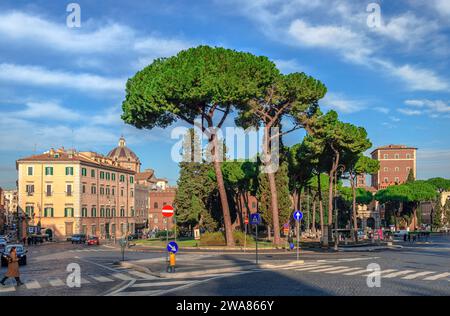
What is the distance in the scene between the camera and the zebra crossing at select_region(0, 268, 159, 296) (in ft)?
63.5

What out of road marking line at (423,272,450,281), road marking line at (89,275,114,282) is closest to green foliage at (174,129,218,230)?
road marking line at (89,275,114,282)

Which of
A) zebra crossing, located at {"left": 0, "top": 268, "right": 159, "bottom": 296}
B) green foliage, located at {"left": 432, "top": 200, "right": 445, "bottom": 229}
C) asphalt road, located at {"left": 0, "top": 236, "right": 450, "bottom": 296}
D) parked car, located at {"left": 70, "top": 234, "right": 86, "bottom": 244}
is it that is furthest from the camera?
green foliage, located at {"left": 432, "top": 200, "right": 445, "bottom": 229}

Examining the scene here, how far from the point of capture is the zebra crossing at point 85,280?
63.5 feet

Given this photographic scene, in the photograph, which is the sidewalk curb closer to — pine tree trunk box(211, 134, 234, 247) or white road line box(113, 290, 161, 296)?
white road line box(113, 290, 161, 296)

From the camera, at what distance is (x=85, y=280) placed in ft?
69.2

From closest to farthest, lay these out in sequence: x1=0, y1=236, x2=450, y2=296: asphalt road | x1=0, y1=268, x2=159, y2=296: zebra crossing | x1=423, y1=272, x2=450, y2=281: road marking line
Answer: x1=0, y1=236, x2=450, y2=296: asphalt road, x1=0, y1=268, x2=159, y2=296: zebra crossing, x1=423, y1=272, x2=450, y2=281: road marking line

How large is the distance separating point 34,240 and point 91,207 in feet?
66.4

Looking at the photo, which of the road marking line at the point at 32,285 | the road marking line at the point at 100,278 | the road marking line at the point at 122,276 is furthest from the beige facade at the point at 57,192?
the road marking line at the point at 32,285

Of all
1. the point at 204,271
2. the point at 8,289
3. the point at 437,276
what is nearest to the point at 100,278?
the point at 8,289

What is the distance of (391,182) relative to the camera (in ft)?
575

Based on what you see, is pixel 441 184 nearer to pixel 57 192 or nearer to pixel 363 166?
pixel 363 166

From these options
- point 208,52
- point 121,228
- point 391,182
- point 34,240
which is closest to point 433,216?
point 391,182

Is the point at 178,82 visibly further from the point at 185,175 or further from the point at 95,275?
the point at 185,175
